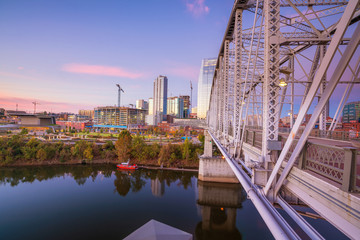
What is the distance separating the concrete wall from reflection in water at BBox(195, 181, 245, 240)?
920 mm

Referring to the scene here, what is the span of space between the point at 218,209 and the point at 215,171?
8538mm

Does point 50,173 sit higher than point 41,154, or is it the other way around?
point 41,154

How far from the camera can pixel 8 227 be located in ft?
58.8

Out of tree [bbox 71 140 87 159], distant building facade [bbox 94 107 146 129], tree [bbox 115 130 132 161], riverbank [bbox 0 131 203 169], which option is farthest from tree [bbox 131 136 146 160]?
distant building facade [bbox 94 107 146 129]

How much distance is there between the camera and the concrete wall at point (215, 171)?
30.5m

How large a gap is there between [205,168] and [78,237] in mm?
20744

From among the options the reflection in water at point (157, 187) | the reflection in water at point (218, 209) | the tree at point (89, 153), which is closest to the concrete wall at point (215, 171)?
the reflection in water at point (218, 209)

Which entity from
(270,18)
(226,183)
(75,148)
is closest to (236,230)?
(226,183)

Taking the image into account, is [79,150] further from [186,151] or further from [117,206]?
[117,206]

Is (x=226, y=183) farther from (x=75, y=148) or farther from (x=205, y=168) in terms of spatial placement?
(x=75, y=148)

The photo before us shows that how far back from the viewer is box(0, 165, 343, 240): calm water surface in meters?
17.7

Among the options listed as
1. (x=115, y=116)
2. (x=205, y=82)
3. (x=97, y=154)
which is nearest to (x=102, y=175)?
(x=97, y=154)

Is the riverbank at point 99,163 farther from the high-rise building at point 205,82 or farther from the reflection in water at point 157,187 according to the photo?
the high-rise building at point 205,82

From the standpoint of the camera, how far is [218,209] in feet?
75.7
